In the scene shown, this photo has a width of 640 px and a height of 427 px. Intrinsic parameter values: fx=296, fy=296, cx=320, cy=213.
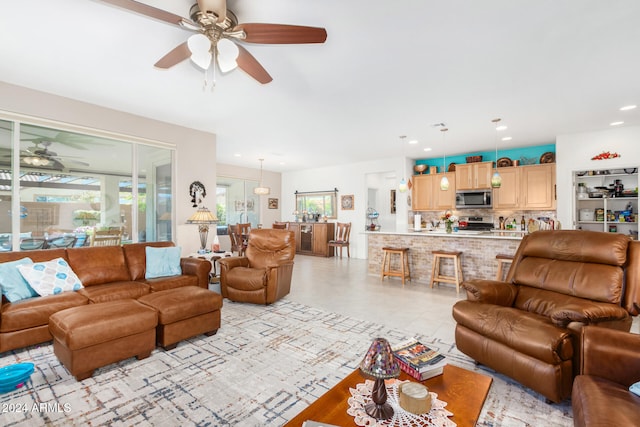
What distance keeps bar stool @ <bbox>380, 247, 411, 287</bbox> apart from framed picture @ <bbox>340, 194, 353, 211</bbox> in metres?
3.08

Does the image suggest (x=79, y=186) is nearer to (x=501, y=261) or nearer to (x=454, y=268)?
(x=454, y=268)

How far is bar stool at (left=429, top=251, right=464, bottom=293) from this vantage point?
4.61 m

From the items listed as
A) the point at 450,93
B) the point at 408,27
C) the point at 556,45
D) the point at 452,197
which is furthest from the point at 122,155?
the point at 452,197

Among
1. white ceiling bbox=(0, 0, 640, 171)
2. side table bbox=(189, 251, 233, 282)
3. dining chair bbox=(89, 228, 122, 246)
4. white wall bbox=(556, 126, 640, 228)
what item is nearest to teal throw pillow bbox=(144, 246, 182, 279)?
side table bbox=(189, 251, 233, 282)

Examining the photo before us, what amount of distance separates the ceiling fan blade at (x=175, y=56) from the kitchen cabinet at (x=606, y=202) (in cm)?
656

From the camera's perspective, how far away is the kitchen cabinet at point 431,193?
710cm

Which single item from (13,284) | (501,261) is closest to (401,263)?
(501,261)

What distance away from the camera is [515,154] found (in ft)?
21.6

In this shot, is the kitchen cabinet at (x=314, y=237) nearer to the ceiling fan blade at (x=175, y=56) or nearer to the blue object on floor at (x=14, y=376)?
the ceiling fan blade at (x=175, y=56)

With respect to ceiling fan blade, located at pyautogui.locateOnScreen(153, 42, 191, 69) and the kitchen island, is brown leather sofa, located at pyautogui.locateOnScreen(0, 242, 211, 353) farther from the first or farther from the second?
the kitchen island

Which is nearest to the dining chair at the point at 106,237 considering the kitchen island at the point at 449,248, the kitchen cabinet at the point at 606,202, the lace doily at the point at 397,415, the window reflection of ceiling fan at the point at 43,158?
the window reflection of ceiling fan at the point at 43,158

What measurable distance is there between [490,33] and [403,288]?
3641 mm

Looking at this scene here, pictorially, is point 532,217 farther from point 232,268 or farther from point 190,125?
point 190,125

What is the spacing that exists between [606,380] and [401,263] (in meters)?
3.70
